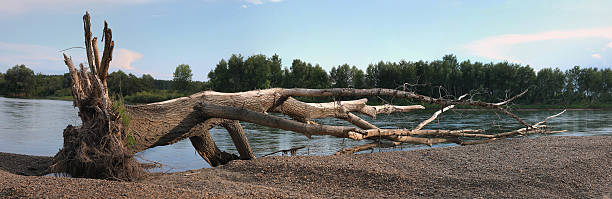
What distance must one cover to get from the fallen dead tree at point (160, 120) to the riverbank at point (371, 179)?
0.53m

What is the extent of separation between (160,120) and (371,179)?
3.58 metres

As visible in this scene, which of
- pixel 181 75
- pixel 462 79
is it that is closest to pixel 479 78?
pixel 462 79

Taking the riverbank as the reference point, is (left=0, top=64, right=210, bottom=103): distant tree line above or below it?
above

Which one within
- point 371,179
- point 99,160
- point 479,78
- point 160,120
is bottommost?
point 371,179

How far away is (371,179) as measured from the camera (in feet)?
18.9

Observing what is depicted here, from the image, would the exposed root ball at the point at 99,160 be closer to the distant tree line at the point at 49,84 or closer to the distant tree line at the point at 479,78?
the distant tree line at the point at 479,78

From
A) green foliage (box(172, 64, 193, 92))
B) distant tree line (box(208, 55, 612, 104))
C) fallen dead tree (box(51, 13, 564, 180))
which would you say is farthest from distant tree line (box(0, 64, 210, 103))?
fallen dead tree (box(51, 13, 564, 180))

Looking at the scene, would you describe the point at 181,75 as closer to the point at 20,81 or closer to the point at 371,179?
the point at 20,81

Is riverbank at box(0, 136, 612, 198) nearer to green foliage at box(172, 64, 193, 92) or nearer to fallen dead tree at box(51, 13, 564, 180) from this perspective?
fallen dead tree at box(51, 13, 564, 180)

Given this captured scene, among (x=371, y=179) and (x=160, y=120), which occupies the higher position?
(x=160, y=120)

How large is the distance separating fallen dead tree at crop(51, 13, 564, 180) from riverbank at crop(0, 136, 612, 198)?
0.53 metres

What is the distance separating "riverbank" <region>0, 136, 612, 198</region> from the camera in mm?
4508

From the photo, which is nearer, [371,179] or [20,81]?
[371,179]

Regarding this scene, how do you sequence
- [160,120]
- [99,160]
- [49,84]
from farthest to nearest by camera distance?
[49,84], [160,120], [99,160]
